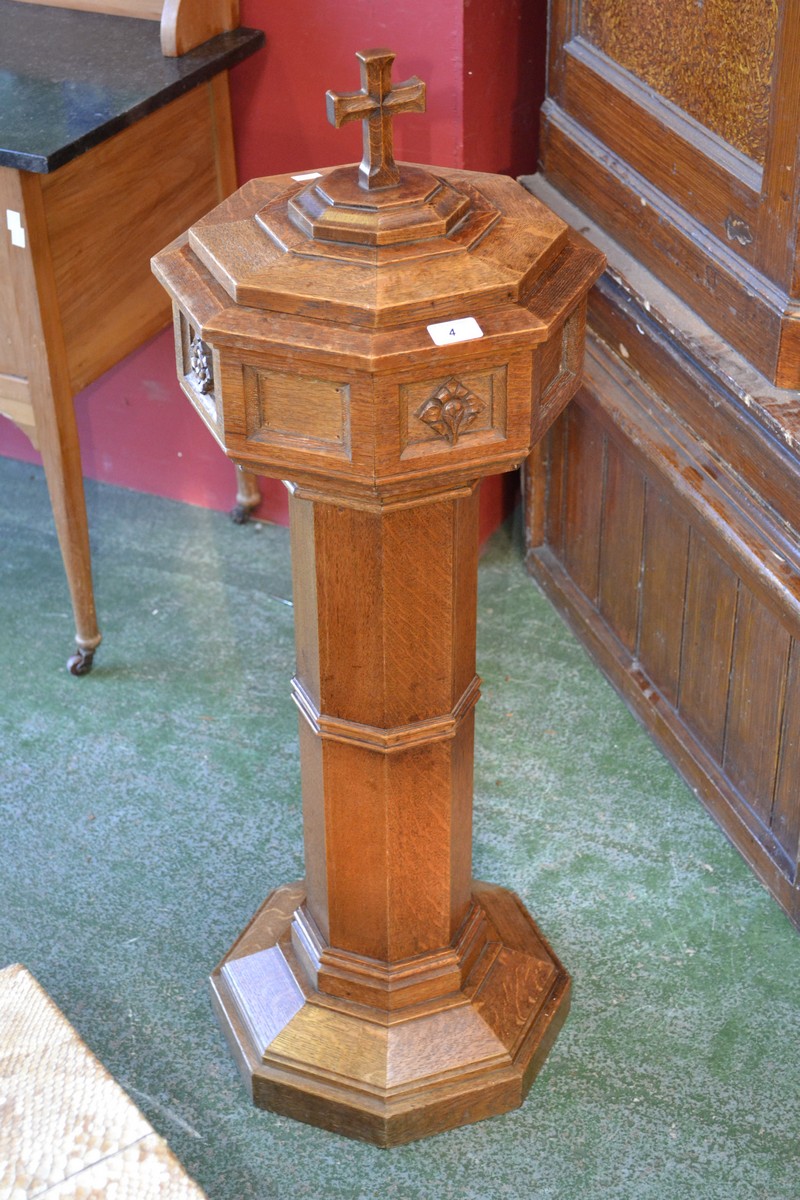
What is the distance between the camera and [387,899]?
1.83 meters

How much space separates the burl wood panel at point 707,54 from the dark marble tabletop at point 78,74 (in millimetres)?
658

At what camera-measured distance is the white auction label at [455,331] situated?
133cm

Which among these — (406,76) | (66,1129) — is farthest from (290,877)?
(406,76)

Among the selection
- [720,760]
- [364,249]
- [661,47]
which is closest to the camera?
[364,249]

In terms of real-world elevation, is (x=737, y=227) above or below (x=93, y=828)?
above

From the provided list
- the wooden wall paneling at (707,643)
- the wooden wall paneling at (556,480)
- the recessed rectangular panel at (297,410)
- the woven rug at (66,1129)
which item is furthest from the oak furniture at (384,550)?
the wooden wall paneling at (556,480)

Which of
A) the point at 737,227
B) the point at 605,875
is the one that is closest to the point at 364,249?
the point at 737,227

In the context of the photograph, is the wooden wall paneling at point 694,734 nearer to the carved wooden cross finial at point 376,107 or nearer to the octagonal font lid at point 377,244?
the octagonal font lid at point 377,244

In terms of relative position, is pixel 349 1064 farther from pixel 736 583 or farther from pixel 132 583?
pixel 132 583

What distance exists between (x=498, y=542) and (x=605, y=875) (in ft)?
2.98

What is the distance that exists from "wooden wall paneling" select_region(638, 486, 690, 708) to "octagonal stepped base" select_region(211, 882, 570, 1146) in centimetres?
63

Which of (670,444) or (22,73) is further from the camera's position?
(22,73)

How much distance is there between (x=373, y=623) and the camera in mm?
1605

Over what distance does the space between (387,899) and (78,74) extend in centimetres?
140
